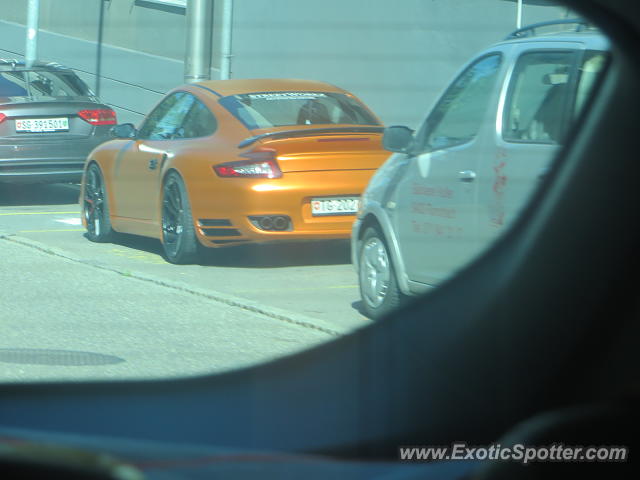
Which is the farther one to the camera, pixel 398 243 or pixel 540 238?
pixel 398 243

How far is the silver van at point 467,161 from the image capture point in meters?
4.45

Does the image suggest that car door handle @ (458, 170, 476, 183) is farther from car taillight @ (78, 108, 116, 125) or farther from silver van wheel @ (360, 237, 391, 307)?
car taillight @ (78, 108, 116, 125)

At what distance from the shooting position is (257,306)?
6.72m

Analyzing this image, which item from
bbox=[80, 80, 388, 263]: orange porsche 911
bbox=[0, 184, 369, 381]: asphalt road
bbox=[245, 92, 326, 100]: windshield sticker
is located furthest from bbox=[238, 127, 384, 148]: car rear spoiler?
bbox=[0, 184, 369, 381]: asphalt road

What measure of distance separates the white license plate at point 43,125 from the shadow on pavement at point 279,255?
3031mm

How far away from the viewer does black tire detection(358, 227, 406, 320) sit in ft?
19.6

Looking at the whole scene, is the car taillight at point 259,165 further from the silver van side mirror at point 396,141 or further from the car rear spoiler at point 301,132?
the silver van side mirror at point 396,141

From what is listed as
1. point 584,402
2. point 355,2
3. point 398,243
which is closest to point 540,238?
point 584,402

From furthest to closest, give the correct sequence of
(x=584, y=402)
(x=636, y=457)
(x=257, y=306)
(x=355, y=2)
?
(x=355, y=2) < (x=257, y=306) < (x=584, y=402) < (x=636, y=457)

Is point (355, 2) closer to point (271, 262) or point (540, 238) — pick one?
point (271, 262)

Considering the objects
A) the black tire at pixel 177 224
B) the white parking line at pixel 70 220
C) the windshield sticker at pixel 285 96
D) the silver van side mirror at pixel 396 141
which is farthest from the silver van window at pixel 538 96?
the white parking line at pixel 70 220

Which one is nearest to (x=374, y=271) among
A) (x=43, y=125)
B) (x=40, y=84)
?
(x=43, y=125)

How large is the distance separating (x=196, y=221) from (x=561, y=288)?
6.32 metres

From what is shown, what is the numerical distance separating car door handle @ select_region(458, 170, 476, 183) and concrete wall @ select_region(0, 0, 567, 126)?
6421 mm
